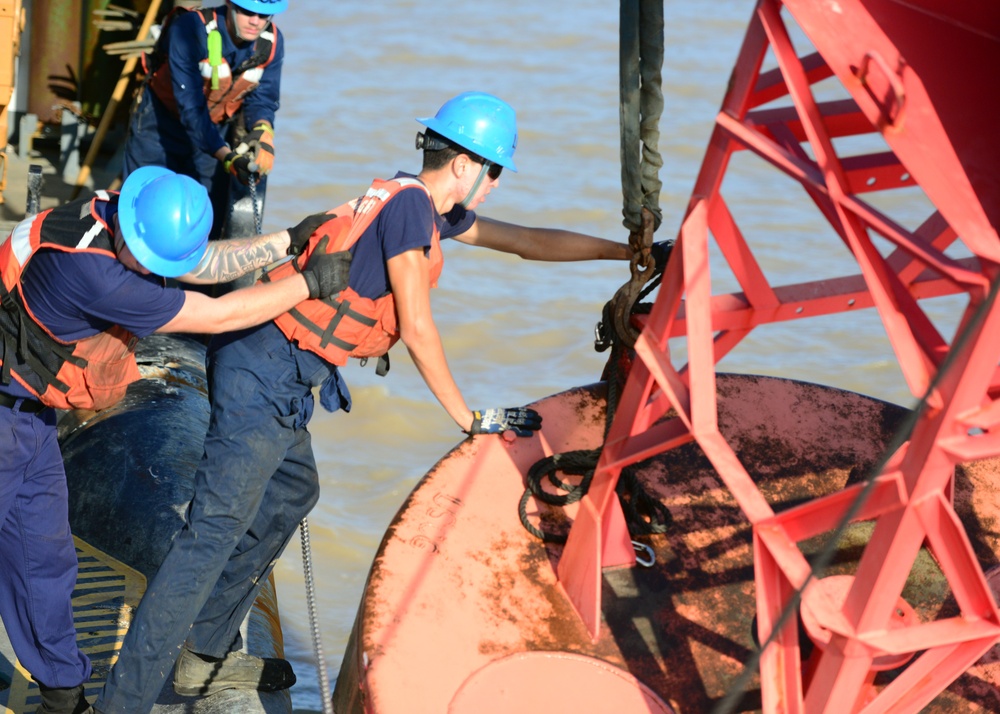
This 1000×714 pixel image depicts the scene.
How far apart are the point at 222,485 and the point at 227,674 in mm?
939

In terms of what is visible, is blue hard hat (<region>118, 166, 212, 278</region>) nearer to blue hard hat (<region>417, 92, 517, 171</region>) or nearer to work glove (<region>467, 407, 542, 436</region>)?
blue hard hat (<region>417, 92, 517, 171</region>)

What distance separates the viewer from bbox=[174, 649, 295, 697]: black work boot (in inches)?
161

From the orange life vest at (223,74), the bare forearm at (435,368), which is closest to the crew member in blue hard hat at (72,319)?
the bare forearm at (435,368)

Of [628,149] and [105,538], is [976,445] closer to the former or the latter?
[628,149]

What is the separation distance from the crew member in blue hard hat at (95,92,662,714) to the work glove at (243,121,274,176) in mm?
2588

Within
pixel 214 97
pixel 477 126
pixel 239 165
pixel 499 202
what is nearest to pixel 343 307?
pixel 477 126

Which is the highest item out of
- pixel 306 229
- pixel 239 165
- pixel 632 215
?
pixel 632 215

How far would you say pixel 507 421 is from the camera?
4254 millimetres

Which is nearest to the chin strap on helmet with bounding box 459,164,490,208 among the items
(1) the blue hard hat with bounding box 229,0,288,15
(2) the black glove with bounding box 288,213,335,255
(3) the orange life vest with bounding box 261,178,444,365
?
(3) the orange life vest with bounding box 261,178,444,365

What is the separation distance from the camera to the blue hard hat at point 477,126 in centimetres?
356

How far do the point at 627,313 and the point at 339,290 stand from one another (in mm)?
1077

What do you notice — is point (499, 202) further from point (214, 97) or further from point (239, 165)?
point (239, 165)

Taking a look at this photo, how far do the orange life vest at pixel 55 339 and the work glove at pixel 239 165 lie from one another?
2666mm

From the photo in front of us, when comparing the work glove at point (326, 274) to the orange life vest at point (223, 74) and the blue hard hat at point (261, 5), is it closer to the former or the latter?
the blue hard hat at point (261, 5)
